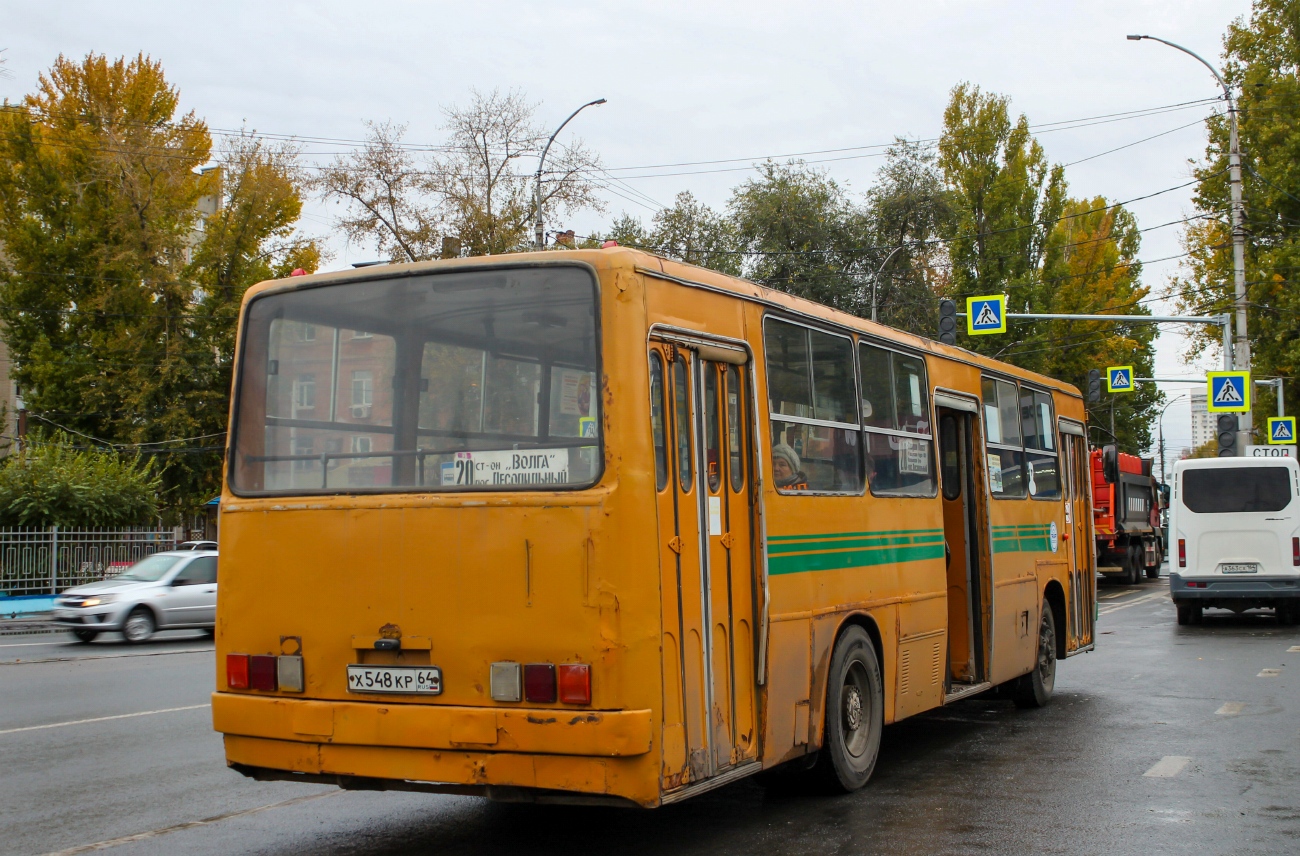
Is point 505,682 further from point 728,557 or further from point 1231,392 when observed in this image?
point 1231,392

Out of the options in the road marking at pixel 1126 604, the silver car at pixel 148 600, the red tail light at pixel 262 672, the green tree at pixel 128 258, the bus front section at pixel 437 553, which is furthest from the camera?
the green tree at pixel 128 258

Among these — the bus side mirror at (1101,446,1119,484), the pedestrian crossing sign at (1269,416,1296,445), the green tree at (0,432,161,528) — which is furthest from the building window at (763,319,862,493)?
the pedestrian crossing sign at (1269,416,1296,445)

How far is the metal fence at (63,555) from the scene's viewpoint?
2933 centimetres

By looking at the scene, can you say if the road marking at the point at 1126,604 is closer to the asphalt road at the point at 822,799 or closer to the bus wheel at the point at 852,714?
the asphalt road at the point at 822,799

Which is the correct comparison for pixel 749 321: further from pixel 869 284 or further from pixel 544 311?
pixel 869 284

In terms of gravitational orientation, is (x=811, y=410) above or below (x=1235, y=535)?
above

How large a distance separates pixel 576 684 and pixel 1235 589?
60.0ft

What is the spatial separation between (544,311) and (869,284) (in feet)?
142

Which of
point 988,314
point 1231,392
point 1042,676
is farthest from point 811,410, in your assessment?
point 1231,392

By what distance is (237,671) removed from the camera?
6.43 meters

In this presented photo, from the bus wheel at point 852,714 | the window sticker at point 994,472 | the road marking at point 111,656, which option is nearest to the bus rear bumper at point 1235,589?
the window sticker at point 994,472


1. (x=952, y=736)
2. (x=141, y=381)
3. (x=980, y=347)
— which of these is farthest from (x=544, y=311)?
(x=980, y=347)

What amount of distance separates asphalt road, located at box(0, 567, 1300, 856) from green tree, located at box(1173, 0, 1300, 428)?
3181 cm

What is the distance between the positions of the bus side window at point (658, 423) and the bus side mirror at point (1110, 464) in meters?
24.3
